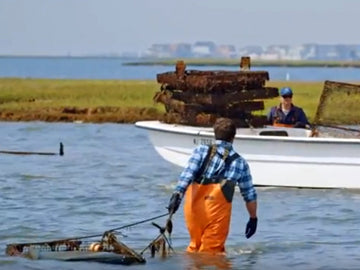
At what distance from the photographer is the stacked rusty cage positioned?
842 inches

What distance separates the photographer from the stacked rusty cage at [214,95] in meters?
21.4

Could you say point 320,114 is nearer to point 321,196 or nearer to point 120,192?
point 321,196

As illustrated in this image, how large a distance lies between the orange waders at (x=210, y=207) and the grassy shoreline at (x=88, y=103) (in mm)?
23333

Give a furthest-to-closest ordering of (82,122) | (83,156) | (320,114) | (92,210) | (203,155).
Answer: (82,122), (83,156), (320,114), (92,210), (203,155)

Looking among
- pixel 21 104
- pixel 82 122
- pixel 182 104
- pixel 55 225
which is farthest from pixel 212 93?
pixel 21 104

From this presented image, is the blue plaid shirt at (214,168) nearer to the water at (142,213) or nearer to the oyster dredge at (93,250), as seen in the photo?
the oyster dredge at (93,250)

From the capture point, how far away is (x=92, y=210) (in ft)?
64.0

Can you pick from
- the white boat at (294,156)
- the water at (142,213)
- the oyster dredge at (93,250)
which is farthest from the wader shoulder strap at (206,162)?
the white boat at (294,156)

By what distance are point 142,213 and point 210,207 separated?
6611 millimetres

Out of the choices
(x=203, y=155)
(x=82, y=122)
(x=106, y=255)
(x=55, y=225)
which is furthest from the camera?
(x=82, y=122)

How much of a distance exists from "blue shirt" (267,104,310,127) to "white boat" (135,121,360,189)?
A: 0.15m

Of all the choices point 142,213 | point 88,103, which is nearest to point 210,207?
point 142,213

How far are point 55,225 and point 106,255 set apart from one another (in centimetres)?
430

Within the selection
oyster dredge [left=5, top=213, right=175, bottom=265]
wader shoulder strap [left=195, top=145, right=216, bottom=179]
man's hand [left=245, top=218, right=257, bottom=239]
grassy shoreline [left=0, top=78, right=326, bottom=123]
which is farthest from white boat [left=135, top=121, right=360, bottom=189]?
grassy shoreline [left=0, top=78, right=326, bottom=123]
